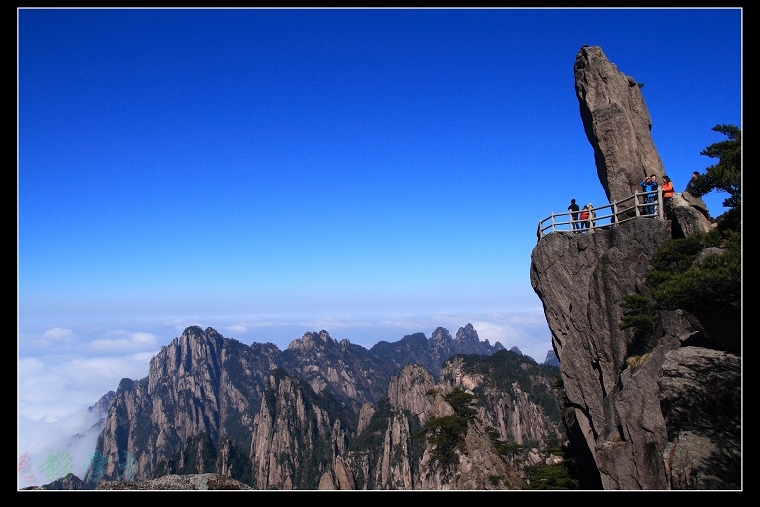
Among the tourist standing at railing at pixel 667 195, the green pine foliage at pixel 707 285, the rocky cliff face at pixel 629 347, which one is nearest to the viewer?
the rocky cliff face at pixel 629 347

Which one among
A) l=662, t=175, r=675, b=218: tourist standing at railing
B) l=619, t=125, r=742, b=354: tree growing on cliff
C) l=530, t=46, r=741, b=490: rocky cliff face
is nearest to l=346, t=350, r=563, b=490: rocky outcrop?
l=530, t=46, r=741, b=490: rocky cliff face

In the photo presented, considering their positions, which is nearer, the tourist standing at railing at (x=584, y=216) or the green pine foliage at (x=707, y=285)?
the green pine foliage at (x=707, y=285)

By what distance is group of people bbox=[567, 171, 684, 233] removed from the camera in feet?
69.3

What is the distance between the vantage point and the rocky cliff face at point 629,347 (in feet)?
38.0

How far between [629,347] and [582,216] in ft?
23.8

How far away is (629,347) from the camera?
2073cm

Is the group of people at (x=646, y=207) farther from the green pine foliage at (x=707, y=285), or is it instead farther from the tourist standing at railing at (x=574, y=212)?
the green pine foliage at (x=707, y=285)

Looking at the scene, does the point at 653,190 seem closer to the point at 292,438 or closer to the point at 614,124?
the point at 614,124

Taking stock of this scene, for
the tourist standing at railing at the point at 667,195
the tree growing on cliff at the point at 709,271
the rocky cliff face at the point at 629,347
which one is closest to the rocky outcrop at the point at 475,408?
the rocky cliff face at the point at 629,347

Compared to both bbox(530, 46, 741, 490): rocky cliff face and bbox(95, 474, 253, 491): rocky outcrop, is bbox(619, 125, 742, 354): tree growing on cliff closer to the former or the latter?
bbox(530, 46, 741, 490): rocky cliff face

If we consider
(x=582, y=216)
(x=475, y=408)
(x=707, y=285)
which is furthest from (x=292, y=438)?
(x=707, y=285)

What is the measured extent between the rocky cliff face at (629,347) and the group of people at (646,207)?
82 cm
